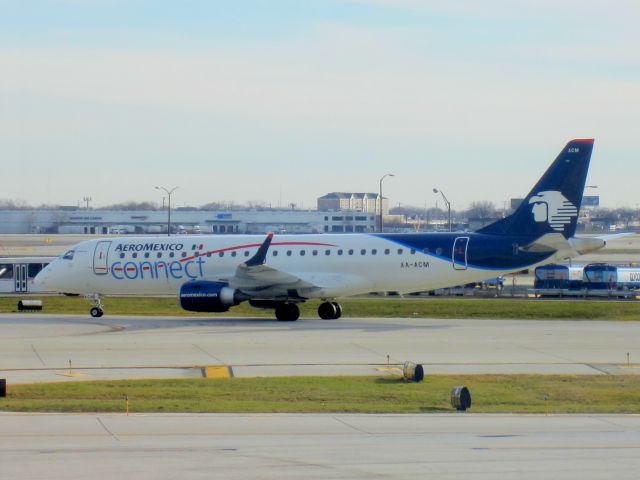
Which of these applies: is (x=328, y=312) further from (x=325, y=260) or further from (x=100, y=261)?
(x=100, y=261)

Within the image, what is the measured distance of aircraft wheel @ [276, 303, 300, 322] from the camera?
137 feet

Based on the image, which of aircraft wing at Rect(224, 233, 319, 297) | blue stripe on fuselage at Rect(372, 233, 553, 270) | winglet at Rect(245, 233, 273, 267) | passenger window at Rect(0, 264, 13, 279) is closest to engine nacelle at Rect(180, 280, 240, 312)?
aircraft wing at Rect(224, 233, 319, 297)

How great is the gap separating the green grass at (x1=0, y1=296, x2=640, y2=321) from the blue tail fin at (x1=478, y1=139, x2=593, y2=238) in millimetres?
6000

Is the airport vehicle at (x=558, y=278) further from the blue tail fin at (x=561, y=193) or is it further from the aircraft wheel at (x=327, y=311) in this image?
the blue tail fin at (x=561, y=193)

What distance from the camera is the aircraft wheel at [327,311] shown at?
1682 inches

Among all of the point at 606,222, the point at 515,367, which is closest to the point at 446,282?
the point at 515,367
